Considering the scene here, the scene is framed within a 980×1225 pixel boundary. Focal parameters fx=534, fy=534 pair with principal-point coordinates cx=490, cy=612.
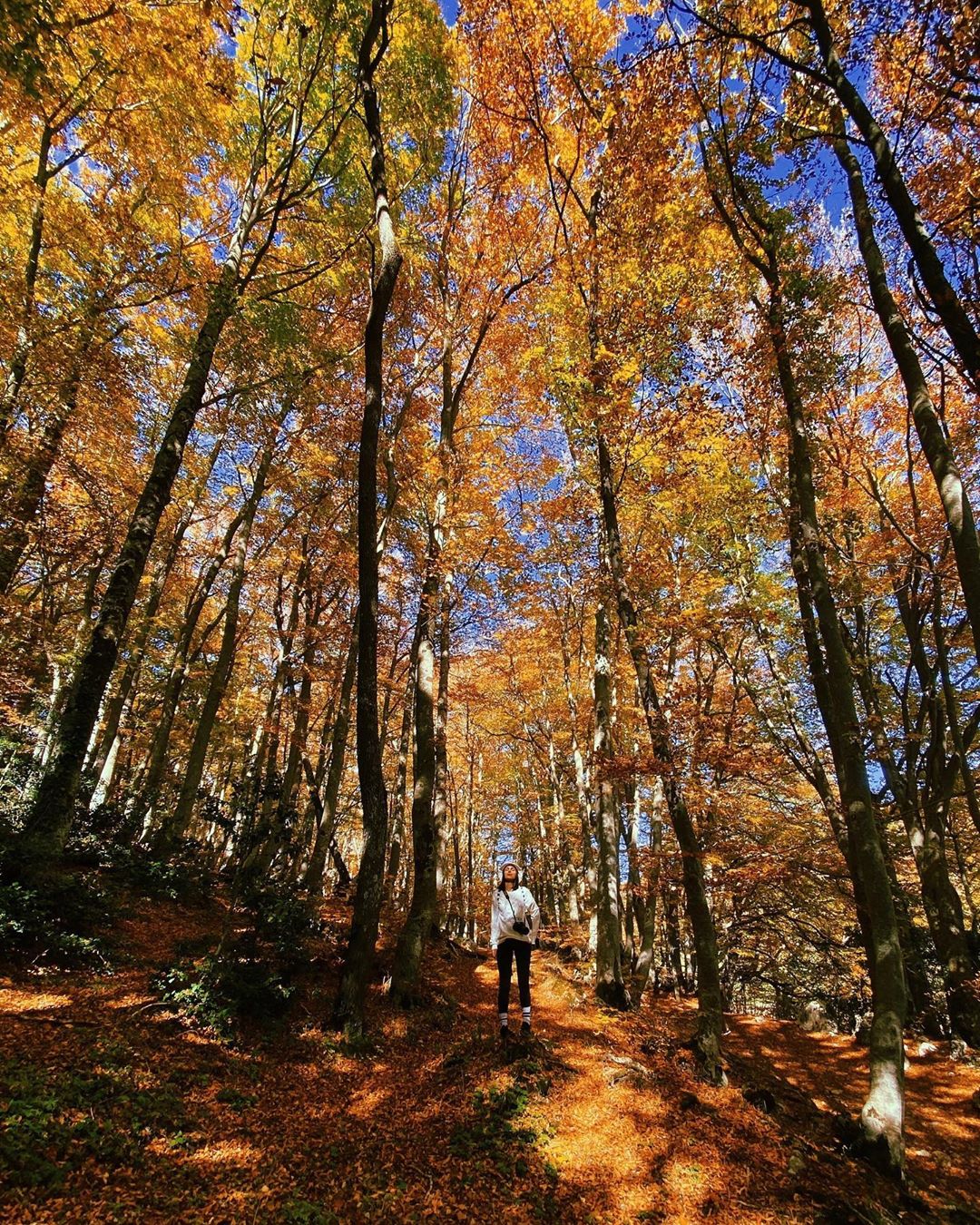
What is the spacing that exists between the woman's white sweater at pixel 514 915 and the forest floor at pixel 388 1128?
44.0 inches

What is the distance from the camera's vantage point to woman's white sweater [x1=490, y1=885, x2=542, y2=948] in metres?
6.82

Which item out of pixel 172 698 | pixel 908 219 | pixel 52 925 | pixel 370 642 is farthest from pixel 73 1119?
pixel 172 698

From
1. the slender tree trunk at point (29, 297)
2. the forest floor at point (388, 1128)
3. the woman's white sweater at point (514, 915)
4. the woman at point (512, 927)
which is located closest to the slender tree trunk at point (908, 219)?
the forest floor at point (388, 1128)

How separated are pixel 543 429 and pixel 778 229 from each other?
25.9 feet

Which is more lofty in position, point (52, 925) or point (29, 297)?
point (29, 297)

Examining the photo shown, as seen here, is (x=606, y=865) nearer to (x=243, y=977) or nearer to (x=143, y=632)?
(x=243, y=977)

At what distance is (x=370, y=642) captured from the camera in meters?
6.46

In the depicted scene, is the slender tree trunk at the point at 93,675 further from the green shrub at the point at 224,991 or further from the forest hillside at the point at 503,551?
the green shrub at the point at 224,991

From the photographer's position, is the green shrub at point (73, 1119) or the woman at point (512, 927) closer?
the green shrub at point (73, 1119)

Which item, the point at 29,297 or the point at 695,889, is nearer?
the point at 695,889

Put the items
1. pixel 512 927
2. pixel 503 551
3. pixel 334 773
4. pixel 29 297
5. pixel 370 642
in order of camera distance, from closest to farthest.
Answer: pixel 370 642 < pixel 512 927 < pixel 29 297 < pixel 334 773 < pixel 503 551

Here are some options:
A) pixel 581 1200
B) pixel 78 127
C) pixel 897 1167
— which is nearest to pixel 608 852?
pixel 897 1167

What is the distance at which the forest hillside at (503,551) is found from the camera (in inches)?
195

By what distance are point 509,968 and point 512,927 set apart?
466mm
